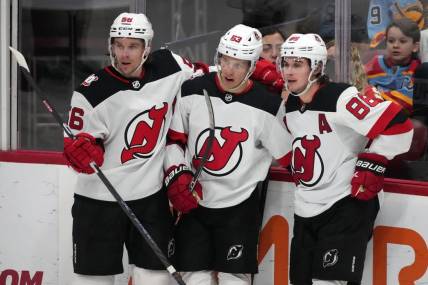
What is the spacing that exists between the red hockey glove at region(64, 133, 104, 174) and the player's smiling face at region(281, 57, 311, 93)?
676 millimetres

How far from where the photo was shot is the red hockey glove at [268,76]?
3.91m

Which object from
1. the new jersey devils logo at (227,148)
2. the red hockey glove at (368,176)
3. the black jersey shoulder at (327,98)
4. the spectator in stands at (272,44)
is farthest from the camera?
the spectator in stands at (272,44)

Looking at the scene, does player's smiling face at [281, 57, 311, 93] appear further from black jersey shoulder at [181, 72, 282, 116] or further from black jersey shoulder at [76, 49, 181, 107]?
black jersey shoulder at [76, 49, 181, 107]

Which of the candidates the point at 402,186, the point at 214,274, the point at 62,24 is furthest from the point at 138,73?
the point at 62,24

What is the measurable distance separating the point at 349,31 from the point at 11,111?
1.37 m

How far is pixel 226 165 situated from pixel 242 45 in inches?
16.0

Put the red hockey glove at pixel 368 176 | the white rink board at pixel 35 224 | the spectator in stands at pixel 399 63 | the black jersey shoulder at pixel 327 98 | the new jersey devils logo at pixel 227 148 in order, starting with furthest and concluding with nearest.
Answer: the white rink board at pixel 35 224 → the spectator in stands at pixel 399 63 → the new jersey devils logo at pixel 227 148 → the black jersey shoulder at pixel 327 98 → the red hockey glove at pixel 368 176

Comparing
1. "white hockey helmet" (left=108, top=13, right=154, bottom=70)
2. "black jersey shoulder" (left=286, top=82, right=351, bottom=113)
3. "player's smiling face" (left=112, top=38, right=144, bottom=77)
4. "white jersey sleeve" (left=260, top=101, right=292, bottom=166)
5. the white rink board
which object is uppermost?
"white hockey helmet" (left=108, top=13, right=154, bottom=70)

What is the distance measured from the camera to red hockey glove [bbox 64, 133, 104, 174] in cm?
369

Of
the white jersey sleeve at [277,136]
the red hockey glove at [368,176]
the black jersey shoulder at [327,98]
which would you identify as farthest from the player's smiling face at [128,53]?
the red hockey glove at [368,176]

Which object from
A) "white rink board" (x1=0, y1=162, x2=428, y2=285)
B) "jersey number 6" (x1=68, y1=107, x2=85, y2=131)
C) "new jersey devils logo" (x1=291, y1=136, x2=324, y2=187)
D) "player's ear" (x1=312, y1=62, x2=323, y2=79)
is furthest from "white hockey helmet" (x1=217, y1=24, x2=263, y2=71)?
"white rink board" (x1=0, y1=162, x2=428, y2=285)

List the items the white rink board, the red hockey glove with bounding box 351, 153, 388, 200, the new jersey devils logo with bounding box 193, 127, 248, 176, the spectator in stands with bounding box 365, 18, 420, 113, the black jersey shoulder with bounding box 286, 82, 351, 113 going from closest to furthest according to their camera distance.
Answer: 1. the red hockey glove with bounding box 351, 153, 388, 200
2. the black jersey shoulder with bounding box 286, 82, 351, 113
3. the new jersey devils logo with bounding box 193, 127, 248, 176
4. the spectator in stands with bounding box 365, 18, 420, 113
5. the white rink board

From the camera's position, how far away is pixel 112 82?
12.6 feet

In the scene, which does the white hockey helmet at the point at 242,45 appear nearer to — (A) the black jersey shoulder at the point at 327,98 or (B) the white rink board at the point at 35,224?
(A) the black jersey shoulder at the point at 327,98
